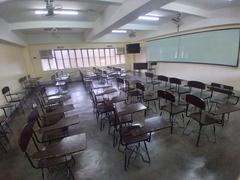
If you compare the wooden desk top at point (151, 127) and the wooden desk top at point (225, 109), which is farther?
the wooden desk top at point (225, 109)

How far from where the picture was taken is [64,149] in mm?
1896

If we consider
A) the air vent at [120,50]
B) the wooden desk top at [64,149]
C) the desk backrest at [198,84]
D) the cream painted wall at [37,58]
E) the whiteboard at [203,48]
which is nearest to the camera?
the wooden desk top at [64,149]

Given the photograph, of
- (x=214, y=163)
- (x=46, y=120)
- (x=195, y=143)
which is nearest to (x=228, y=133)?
(x=195, y=143)

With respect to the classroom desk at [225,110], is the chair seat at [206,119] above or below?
below

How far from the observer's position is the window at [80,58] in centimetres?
1008

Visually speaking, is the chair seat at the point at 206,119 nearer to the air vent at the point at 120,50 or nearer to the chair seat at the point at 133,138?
the chair seat at the point at 133,138

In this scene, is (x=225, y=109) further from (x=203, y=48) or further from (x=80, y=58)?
(x=80, y=58)

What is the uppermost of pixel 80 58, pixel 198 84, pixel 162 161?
pixel 80 58

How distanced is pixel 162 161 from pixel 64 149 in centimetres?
158

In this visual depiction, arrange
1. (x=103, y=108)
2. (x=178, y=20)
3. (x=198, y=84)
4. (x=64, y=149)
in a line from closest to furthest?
(x=64, y=149) < (x=103, y=108) < (x=198, y=84) < (x=178, y=20)

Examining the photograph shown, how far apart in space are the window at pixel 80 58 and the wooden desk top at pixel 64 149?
9.19m

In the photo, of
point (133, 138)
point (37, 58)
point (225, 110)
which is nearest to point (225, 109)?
point (225, 110)

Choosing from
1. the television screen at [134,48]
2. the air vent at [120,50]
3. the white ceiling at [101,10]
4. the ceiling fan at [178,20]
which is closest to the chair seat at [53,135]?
the white ceiling at [101,10]

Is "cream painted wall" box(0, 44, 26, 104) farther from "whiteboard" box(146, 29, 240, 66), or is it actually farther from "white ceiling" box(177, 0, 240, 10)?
"whiteboard" box(146, 29, 240, 66)
